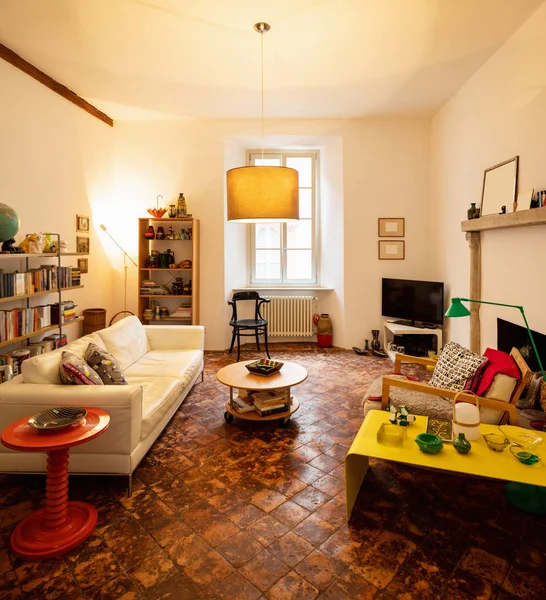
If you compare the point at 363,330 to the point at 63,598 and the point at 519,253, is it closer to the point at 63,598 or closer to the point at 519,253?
the point at 519,253

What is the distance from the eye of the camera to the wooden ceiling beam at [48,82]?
3.91 m

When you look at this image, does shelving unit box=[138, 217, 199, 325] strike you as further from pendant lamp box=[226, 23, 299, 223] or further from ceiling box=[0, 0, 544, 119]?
pendant lamp box=[226, 23, 299, 223]

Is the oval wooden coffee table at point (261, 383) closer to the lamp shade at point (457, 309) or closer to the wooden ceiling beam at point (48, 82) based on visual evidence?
the lamp shade at point (457, 309)

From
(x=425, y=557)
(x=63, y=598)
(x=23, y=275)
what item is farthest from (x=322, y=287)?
(x=63, y=598)

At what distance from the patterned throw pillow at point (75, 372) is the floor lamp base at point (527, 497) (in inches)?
105

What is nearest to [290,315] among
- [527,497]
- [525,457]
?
[527,497]

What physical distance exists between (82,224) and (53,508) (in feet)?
13.2

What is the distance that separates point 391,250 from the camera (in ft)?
19.7

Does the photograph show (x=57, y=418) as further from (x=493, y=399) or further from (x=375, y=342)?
(x=375, y=342)

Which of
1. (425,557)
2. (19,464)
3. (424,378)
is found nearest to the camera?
(425,557)

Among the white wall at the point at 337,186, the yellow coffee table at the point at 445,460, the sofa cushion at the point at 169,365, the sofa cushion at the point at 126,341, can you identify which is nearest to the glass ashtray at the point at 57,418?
the sofa cushion at the point at 169,365

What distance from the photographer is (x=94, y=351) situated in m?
3.02

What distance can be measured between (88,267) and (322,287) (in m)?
3.50

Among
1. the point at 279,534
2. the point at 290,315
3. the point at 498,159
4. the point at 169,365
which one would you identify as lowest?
the point at 279,534
